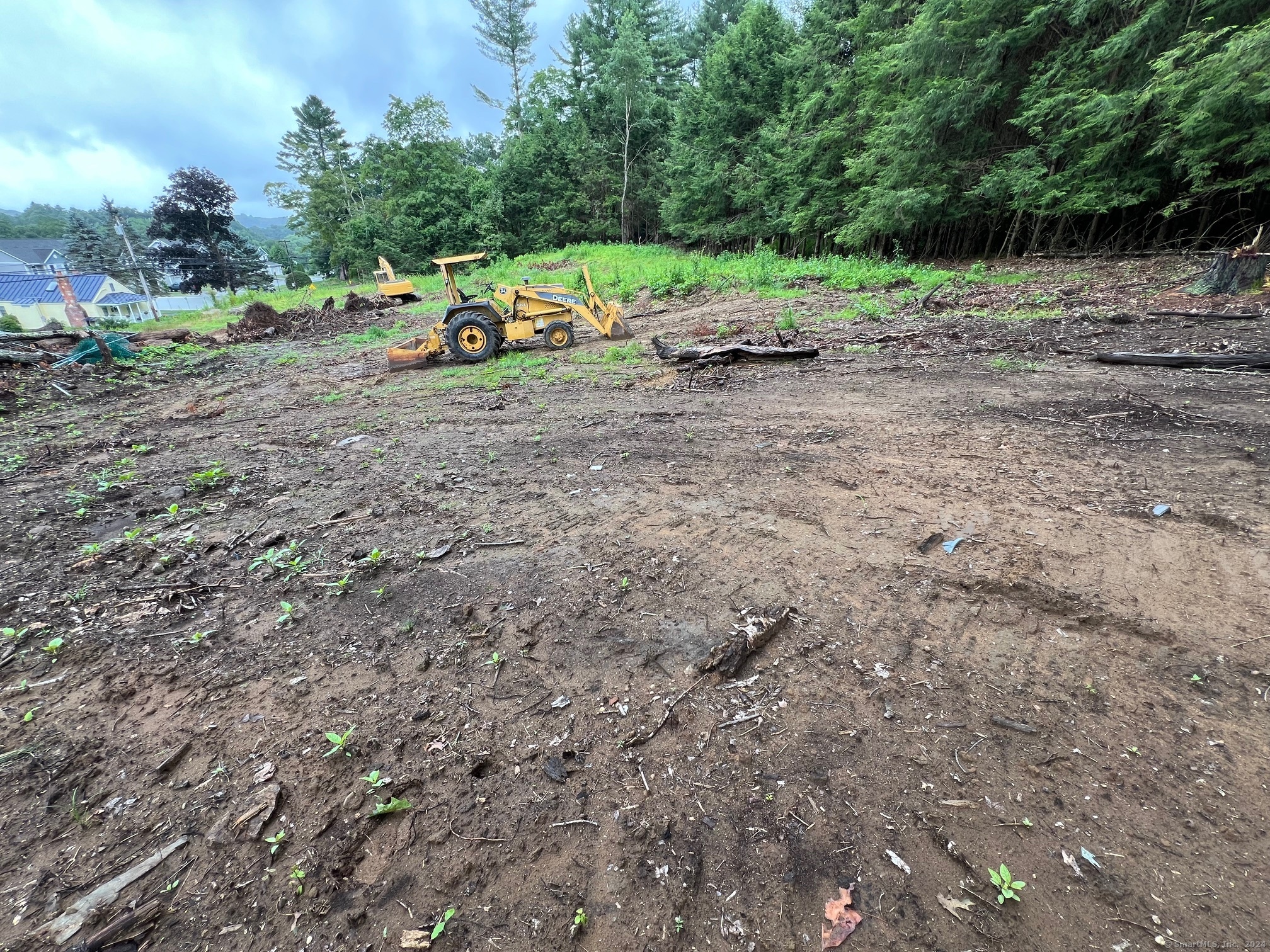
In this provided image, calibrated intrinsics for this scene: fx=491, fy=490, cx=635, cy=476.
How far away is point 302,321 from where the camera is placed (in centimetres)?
Answer: 1549

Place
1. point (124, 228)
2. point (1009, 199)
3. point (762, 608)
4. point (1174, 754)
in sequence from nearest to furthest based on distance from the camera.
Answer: point (1174, 754)
point (762, 608)
point (1009, 199)
point (124, 228)

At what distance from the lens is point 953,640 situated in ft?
7.62

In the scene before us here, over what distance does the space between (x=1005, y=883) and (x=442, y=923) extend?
5.67 feet

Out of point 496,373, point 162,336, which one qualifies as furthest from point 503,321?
point 162,336

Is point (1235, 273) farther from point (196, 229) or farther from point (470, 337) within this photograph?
point (196, 229)

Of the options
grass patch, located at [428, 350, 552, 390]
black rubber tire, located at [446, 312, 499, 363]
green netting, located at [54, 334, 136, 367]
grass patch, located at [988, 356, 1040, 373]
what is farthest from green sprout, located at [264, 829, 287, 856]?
green netting, located at [54, 334, 136, 367]

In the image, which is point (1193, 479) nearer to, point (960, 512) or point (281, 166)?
point (960, 512)

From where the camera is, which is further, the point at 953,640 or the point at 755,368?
the point at 755,368

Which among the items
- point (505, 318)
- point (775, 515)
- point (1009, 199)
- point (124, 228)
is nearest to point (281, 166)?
point (124, 228)

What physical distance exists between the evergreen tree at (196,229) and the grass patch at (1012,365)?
168 ft

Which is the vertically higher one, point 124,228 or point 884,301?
point 124,228

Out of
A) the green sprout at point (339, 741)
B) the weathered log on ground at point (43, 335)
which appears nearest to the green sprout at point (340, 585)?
the green sprout at point (339, 741)

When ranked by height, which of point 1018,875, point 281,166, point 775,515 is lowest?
point 1018,875

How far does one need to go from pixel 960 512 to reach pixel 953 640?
4.03ft
